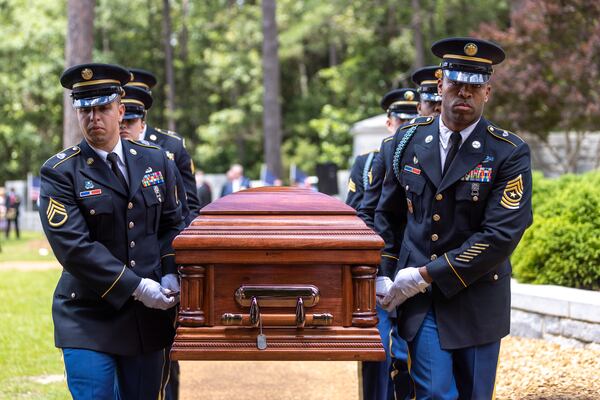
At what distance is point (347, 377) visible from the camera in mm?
7738

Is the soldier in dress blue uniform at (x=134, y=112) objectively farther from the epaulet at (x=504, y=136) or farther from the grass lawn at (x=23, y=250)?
the grass lawn at (x=23, y=250)

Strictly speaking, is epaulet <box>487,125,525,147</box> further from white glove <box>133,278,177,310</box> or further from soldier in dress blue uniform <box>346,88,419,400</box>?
white glove <box>133,278,177,310</box>

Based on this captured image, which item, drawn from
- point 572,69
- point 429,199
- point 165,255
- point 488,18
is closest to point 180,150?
point 165,255

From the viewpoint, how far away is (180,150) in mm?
6156

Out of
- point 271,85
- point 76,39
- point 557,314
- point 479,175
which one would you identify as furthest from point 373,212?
point 271,85

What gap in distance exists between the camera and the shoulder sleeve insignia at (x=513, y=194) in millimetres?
3816

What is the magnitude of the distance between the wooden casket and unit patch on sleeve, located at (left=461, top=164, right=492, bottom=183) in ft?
2.14

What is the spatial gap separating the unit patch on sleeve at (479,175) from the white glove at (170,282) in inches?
49.5

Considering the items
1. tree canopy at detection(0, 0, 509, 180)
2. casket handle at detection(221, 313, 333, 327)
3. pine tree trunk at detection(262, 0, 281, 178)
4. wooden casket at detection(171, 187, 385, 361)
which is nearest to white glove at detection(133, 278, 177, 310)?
wooden casket at detection(171, 187, 385, 361)

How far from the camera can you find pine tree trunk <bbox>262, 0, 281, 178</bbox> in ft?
69.2

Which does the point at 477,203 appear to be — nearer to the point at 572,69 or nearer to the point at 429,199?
the point at 429,199

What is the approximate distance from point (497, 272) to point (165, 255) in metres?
1.44

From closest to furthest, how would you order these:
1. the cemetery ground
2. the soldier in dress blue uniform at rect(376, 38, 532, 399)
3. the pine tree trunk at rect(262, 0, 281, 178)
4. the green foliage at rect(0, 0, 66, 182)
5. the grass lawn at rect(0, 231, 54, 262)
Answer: the soldier in dress blue uniform at rect(376, 38, 532, 399) → the cemetery ground → the grass lawn at rect(0, 231, 54, 262) → the pine tree trunk at rect(262, 0, 281, 178) → the green foliage at rect(0, 0, 66, 182)

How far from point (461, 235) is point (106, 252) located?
143 cm
